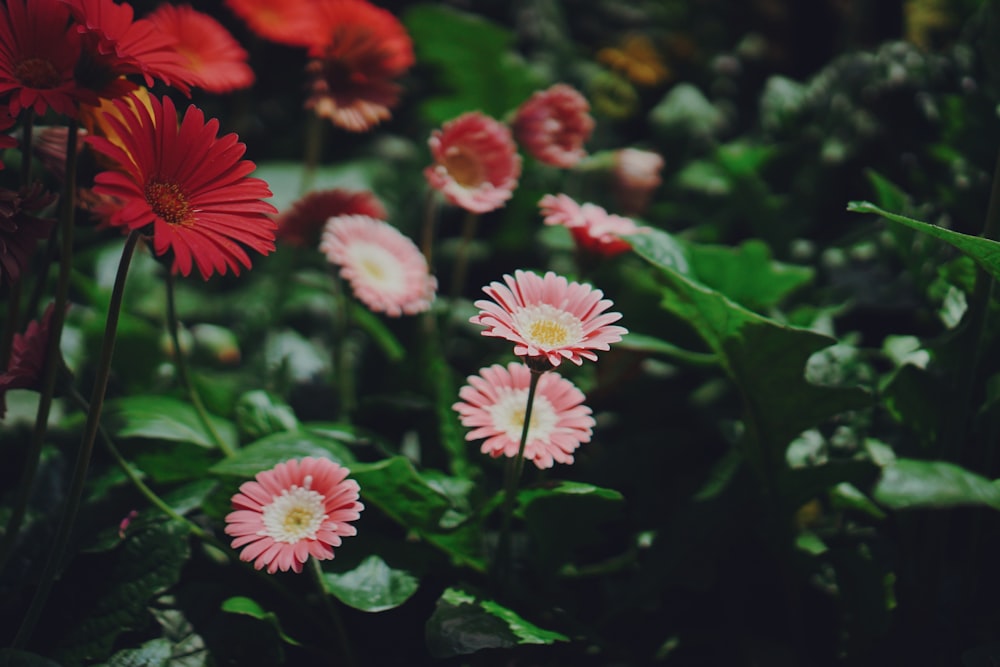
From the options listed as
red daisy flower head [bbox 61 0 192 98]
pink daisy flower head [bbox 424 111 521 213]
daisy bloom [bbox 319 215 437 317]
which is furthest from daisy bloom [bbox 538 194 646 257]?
red daisy flower head [bbox 61 0 192 98]

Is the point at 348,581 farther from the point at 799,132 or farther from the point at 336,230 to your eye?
the point at 799,132

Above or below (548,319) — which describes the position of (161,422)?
below

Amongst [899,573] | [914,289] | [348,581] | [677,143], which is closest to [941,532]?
[899,573]

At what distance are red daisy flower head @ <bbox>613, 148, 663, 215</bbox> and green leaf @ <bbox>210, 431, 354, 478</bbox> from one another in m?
0.59

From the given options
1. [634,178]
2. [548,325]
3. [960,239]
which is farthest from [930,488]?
[634,178]

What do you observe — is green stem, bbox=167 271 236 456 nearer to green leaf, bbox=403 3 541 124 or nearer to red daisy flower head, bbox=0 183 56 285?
red daisy flower head, bbox=0 183 56 285

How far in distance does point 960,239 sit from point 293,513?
60 cm

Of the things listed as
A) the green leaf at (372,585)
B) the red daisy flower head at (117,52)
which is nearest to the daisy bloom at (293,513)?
the green leaf at (372,585)

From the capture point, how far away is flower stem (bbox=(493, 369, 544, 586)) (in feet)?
2.17

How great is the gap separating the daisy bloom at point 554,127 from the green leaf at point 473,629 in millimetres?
514

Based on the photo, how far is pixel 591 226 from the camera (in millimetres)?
887

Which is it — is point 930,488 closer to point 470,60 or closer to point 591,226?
point 591,226

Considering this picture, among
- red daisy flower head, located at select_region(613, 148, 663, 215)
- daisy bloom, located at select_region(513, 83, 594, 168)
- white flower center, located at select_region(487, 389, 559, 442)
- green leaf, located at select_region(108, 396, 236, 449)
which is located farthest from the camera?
red daisy flower head, located at select_region(613, 148, 663, 215)

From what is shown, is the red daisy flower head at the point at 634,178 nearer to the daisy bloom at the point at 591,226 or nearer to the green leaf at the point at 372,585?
the daisy bloom at the point at 591,226
